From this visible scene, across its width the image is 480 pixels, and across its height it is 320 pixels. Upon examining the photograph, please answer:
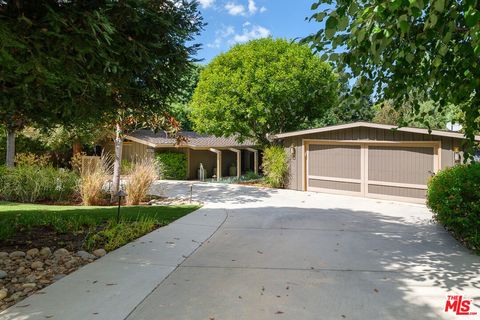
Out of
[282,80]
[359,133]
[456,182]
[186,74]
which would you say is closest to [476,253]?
[456,182]

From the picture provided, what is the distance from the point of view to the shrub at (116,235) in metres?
5.83

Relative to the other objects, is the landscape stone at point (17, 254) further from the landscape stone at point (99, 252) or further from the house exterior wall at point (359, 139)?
the house exterior wall at point (359, 139)

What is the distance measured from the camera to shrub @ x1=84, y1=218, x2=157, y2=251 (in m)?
5.83

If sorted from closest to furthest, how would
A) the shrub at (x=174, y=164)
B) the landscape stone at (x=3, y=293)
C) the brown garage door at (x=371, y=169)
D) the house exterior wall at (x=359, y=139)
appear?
the landscape stone at (x=3, y=293), the house exterior wall at (x=359, y=139), the brown garage door at (x=371, y=169), the shrub at (x=174, y=164)

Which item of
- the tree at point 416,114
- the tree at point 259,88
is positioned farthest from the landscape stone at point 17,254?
the tree at point 259,88

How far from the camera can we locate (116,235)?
6.34 m

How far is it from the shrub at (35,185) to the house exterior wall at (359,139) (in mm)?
8789

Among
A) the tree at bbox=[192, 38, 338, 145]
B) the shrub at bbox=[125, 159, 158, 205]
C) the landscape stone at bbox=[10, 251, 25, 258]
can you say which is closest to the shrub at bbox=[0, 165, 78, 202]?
the shrub at bbox=[125, 159, 158, 205]

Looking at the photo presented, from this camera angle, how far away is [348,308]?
11.9ft

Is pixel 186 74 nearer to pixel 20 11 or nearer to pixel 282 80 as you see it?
pixel 20 11

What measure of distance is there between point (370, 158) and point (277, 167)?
4120 millimetres

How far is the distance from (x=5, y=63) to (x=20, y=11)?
666 millimetres

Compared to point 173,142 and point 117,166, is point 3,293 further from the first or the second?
point 173,142

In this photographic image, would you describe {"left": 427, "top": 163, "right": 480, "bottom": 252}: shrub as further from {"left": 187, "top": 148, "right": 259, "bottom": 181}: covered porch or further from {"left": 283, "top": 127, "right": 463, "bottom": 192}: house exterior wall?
{"left": 187, "top": 148, "right": 259, "bottom": 181}: covered porch
